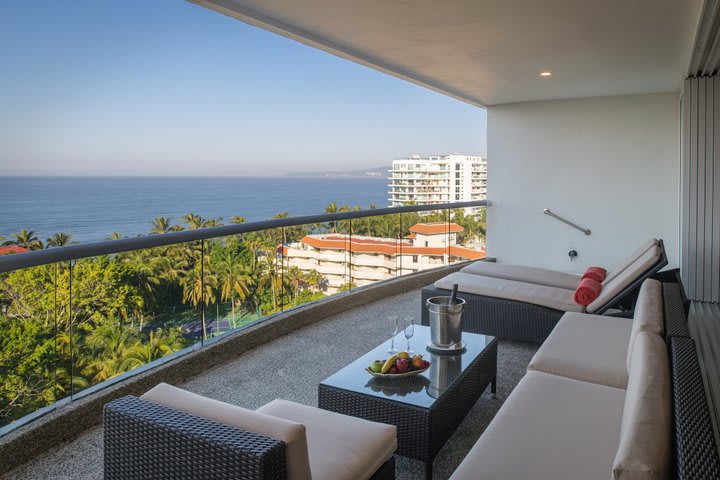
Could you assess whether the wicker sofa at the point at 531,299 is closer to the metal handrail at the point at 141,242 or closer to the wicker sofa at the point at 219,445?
the metal handrail at the point at 141,242

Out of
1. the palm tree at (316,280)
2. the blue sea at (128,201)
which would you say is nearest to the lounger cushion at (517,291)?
the palm tree at (316,280)

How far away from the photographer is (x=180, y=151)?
4094 centimetres

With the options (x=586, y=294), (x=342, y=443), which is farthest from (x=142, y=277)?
(x=586, y=294)

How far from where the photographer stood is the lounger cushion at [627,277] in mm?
3746

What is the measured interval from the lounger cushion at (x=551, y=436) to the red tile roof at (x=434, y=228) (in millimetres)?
4271

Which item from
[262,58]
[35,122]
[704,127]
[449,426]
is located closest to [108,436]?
[449,426]

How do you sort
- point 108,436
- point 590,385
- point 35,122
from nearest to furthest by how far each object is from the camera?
1. point 108,436
2. point 590,385
3. point 35,122

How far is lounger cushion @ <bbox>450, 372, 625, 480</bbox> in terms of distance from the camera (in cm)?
175

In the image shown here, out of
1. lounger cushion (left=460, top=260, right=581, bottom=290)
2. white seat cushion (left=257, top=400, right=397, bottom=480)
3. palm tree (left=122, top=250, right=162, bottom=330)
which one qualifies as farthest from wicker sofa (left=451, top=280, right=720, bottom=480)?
palm tree (left=122, top=250, right=162, bottom=330)

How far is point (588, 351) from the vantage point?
2.91 meters

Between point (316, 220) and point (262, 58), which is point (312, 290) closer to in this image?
point (316, 220)

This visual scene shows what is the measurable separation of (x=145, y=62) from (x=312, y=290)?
38.8 meters

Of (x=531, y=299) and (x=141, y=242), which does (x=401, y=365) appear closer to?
(x=141, y=242)

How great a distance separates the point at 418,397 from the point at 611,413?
792mm
